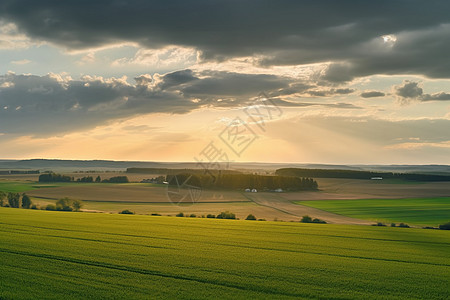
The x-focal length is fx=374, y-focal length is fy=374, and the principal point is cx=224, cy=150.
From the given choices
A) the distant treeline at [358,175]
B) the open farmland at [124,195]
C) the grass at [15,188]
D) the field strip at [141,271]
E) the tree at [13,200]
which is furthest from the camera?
the distant treeline at [358,175]

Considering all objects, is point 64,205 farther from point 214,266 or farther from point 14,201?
point 214,266

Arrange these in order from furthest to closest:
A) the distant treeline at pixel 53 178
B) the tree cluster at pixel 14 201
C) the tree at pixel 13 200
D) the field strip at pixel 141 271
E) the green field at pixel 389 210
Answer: the distant treeline at pixel 53 178, the tree at pixel 13 200, the tree cluster at pixel 14 201, the green field at pixel 389 210, the field strip at pixel 141 271

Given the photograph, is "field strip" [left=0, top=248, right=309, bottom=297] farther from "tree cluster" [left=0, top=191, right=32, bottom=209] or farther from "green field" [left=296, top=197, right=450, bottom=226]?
"tree cluster" [left=0, top=191, right=32, bottom=209]

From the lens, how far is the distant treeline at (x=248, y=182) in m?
94.2

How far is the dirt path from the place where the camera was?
4781 cm

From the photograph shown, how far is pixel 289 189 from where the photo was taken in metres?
95.7

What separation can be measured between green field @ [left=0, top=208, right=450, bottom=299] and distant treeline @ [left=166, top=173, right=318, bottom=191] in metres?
71.3

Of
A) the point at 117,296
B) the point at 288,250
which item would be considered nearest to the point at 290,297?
the point at 117,296

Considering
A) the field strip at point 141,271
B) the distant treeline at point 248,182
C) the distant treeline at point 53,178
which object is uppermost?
the field strip at point 141,271

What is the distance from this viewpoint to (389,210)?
2260 inches

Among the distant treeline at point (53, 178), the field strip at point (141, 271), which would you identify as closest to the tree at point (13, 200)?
the field strip at point (141, 271)

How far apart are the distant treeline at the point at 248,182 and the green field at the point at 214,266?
2809 inches

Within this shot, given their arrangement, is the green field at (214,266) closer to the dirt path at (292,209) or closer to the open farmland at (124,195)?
the dirt path at (292,209)

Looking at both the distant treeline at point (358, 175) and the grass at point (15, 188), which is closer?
the grass at point (15, 188)
